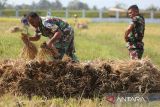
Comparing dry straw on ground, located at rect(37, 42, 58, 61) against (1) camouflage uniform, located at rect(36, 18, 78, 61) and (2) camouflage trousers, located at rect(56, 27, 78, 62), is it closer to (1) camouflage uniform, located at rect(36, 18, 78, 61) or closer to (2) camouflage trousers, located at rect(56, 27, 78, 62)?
(1) camouflage uniform, located at rect(36, 18, 78, 61)

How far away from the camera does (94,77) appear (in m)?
12.1

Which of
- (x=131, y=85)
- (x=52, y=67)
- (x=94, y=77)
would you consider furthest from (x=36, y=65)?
(x=131, y=85)

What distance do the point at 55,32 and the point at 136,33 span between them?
2.53m

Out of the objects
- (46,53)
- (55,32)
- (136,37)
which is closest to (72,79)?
(46,53)

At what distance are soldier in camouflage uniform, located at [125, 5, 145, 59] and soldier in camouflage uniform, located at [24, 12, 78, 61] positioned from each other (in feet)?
5.35

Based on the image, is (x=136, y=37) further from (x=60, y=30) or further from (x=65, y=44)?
(x=60, y=30)

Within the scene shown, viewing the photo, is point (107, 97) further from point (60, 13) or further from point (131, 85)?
point (60, 13)

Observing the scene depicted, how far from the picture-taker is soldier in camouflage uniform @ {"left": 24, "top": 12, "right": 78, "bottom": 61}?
12188 millimetres

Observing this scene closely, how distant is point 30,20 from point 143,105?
2.89 m

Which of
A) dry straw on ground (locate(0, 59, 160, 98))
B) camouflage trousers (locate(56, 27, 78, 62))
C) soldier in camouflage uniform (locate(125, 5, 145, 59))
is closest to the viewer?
dry straw on ground (locate(0, 59, 160, 98))

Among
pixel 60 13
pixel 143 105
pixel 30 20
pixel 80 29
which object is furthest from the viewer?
pixel 60 13

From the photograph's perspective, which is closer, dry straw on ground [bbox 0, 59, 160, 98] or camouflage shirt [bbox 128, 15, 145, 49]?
dry straw on ground [bbox 0, 59, 160, 98]

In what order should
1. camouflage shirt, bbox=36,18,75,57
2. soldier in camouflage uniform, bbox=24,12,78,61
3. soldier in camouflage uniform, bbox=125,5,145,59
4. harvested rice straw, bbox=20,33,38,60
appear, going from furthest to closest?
1. soldier in camouflage uniform, bbox=125,5,145,59
2. harvested rice straw, bbox=20,33,38,60
3. camouflage shirt, bbox=36,18,75,57
4. soldier in camouflage uniform, bbox=24,12,78,61

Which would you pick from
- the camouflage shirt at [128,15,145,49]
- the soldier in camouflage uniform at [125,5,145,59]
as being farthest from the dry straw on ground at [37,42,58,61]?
the camouflage shirt at [128,15,145,49]
